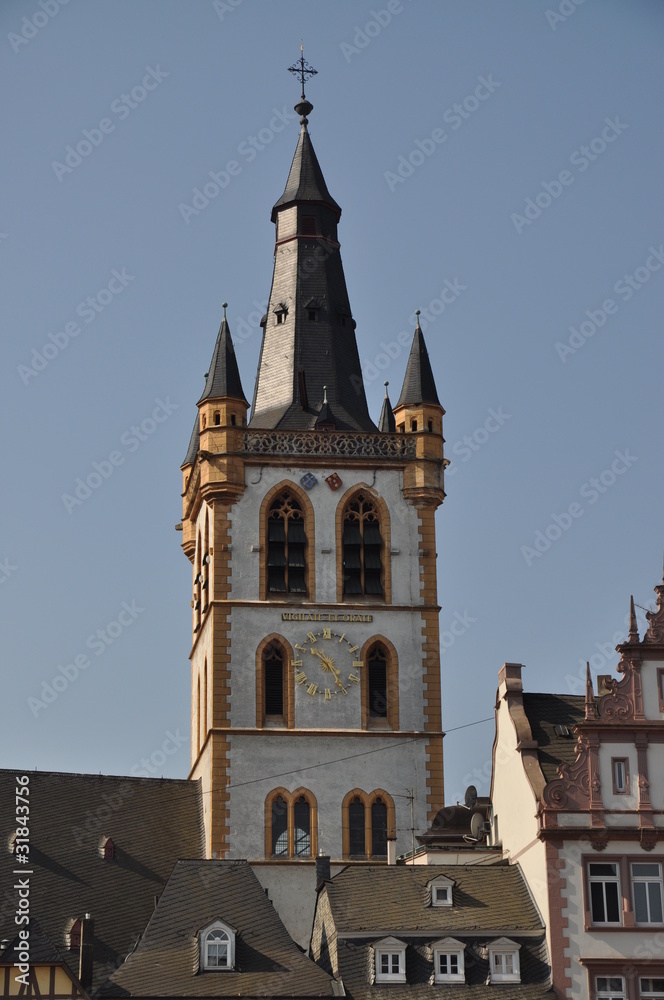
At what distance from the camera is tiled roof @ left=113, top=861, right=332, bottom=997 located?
64.4m

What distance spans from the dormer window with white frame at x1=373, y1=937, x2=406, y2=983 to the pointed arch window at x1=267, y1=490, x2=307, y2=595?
65.5 ft

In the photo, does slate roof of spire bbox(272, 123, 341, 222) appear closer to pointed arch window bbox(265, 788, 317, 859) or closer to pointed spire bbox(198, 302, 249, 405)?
pointed spire bbox(198, 302, 249, 405)

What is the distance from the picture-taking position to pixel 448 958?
64.9 metres

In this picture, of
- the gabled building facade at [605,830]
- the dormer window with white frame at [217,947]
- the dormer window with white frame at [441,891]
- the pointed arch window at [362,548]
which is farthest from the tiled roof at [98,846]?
the gabled building facade at [605,830]

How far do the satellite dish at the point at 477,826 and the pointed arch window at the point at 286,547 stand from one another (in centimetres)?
1056

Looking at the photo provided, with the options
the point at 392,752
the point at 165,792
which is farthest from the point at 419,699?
the point at 165,792

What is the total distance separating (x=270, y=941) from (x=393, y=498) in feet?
71.8

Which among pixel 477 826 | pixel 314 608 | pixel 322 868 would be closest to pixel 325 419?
pixel 314 608

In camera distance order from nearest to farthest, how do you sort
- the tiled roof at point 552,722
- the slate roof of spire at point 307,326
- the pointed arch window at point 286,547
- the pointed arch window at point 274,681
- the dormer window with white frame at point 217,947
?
the dormer window with white frame at point 217,947 → the tiled roof at point 552,722 → the pointed arch window at point 274,681 → the pointed arch window at point 286,547 → the slate roof of spire at point 307,326

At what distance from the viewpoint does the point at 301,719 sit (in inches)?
3187

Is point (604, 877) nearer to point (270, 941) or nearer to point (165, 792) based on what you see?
point (270, 941)

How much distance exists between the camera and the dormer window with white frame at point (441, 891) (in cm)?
6656

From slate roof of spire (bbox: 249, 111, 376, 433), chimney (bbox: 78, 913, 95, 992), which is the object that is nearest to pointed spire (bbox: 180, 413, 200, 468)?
slate roof of spire (bbox: 249, 111, 376, 433)

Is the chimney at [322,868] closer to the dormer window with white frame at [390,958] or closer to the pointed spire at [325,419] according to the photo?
the dormer window with white frame at [390,958]
